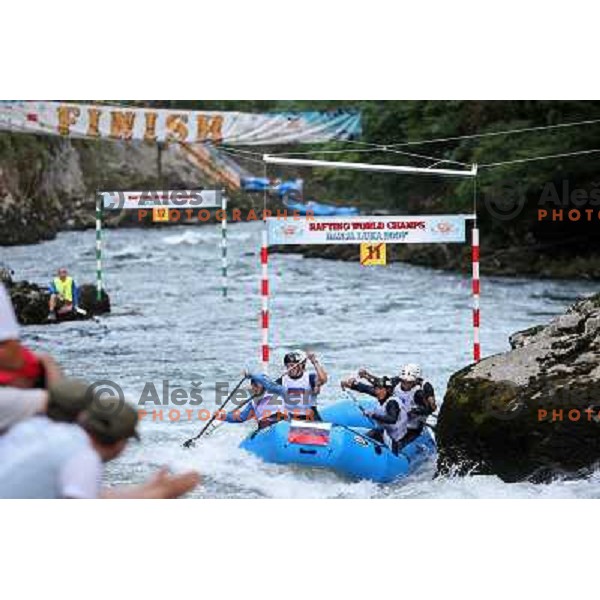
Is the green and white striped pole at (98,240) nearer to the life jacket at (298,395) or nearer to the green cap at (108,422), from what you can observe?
the life jacket at (298,395)

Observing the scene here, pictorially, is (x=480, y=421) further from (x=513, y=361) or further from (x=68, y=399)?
(x=68, y=399)

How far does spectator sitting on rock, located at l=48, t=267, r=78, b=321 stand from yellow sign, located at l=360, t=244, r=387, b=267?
1162 mm

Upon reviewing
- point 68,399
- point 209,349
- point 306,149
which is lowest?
point 209,349

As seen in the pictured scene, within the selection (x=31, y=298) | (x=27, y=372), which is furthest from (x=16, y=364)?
(x=31, y=298)

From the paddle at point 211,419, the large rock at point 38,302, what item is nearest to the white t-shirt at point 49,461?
the large rock at point 38,302

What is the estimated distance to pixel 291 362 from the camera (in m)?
5.36

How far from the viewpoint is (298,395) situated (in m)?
5.39

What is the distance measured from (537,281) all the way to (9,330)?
10.8 feet

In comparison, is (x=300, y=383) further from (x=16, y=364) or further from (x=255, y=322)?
(x=16, y=364)

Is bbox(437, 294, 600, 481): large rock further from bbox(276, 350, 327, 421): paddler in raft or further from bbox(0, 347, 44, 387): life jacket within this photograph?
bbox(0, 347, 44, 387): life jacket

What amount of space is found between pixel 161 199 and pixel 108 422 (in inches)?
Answer: 120

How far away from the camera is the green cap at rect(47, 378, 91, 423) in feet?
7.86

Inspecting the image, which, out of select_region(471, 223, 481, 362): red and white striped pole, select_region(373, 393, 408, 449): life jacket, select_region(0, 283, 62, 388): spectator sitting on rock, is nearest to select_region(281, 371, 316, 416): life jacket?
select_region(373, 393, 408, 449): life jacket

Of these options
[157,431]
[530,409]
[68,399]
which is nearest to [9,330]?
[68,399]
